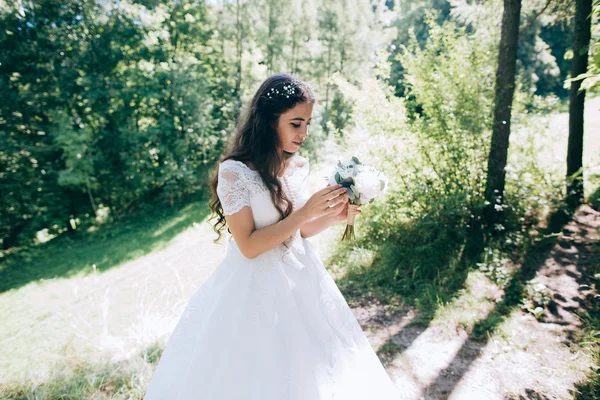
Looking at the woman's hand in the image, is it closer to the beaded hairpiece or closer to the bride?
the bride

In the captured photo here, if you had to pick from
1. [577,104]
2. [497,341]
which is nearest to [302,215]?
[497,341]

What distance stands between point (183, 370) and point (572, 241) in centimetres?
531

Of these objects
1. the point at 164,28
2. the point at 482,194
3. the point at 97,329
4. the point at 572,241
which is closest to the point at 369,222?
the point at 482,194

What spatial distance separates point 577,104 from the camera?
208 inches

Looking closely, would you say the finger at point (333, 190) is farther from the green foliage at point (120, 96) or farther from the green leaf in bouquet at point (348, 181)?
the green foliage at point (120, 96)

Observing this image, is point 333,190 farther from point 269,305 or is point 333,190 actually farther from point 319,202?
point 269,305

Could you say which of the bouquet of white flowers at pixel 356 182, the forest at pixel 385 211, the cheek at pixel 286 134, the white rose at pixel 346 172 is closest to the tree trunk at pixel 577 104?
the forest at pixel 385 211

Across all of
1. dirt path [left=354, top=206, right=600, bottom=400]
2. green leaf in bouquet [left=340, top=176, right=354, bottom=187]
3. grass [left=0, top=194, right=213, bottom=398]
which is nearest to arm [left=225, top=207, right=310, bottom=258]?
green leaf in bouquet [left=340, top=176, right=354, bottom=187]

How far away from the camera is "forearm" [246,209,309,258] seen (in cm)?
175

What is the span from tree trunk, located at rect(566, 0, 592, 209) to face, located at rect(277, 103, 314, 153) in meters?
4.81

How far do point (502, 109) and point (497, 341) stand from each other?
300 centimetres

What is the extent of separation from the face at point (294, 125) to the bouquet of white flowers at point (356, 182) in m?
0.32

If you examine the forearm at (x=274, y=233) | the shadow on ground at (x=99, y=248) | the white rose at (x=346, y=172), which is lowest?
the shadow on ground at (x=99, y=248)

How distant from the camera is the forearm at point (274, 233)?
5.74 feet
